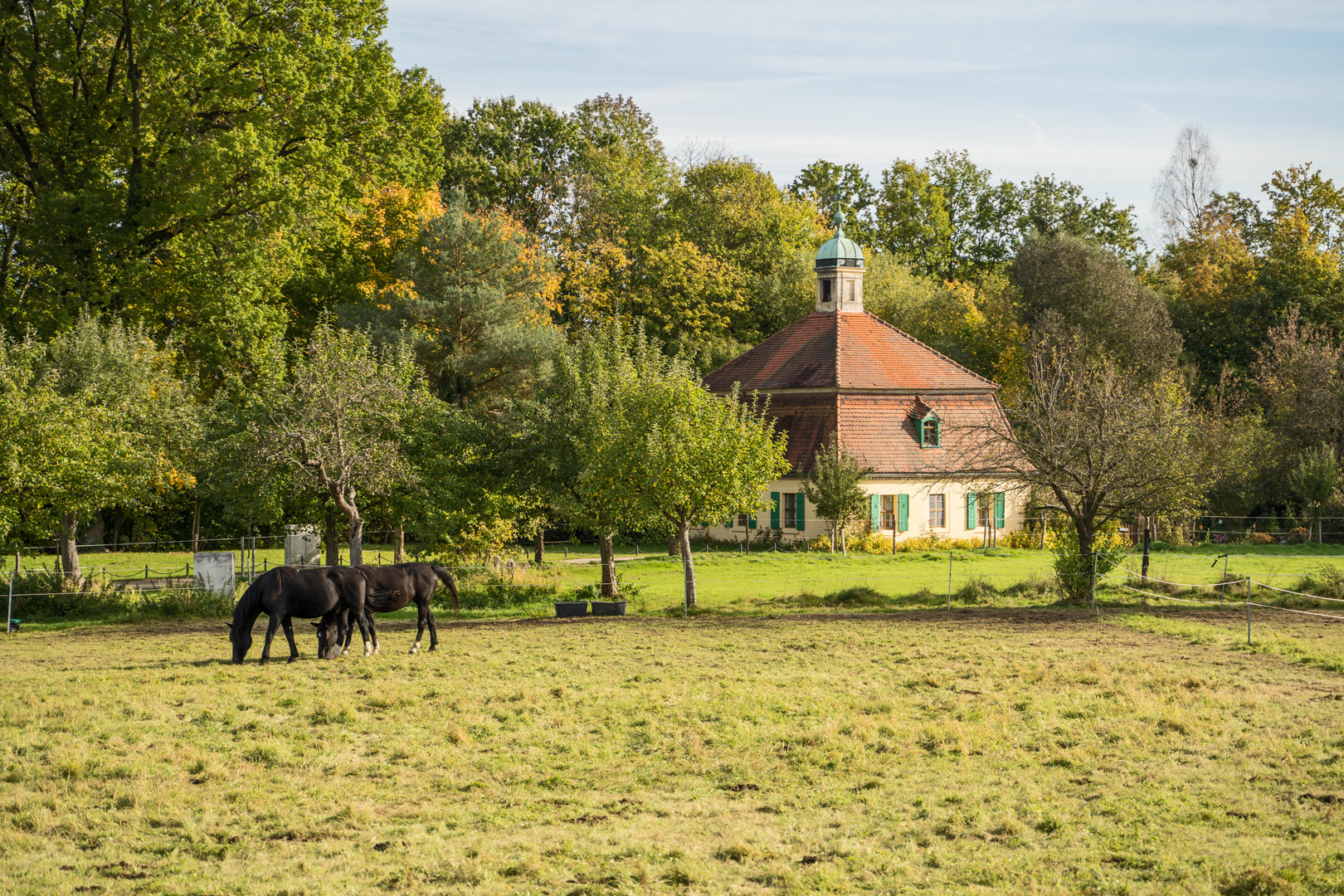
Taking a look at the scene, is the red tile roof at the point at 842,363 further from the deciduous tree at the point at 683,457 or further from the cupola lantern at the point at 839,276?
the deciduous tree at the point at 683,457

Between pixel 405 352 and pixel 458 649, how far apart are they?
12.7 m

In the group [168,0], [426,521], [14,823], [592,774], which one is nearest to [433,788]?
[592,774]

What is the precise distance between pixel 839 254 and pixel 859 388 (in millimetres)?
8234

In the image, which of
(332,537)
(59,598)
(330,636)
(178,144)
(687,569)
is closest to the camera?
(330,636)

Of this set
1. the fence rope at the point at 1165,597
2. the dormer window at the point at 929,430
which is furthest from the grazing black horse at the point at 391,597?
the dormer window at the point at 929,430

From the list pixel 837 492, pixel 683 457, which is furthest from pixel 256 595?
pixel 837 492

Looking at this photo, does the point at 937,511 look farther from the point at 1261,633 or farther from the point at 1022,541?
the point at 1261,633

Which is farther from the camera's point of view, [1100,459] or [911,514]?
[911,514]

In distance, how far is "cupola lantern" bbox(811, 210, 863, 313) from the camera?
173 ft

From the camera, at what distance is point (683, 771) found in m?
13.1

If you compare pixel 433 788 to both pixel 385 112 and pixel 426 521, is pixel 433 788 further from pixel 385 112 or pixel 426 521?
pixel 385 112

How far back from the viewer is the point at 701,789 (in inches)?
488

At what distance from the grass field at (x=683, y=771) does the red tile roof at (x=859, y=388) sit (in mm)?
25513

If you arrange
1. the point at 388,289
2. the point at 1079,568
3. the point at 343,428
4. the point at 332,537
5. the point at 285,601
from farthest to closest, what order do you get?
the point at 388,289, the point at 332,537, the point at 343,428, the point at 1079,568, the point at 285,601
